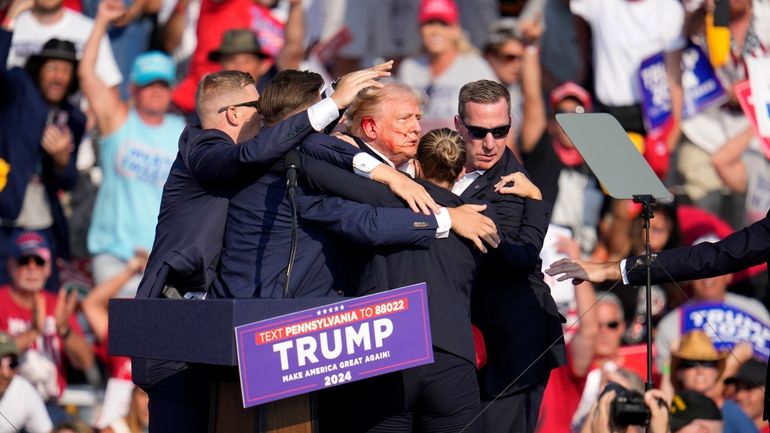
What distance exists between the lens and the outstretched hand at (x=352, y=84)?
5895 millimetres

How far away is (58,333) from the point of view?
10.5 meters

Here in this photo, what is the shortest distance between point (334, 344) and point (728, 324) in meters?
4.91

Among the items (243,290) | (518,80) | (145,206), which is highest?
(518,80)

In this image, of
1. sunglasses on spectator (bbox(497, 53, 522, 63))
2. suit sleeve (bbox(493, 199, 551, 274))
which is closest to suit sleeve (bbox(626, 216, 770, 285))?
suit sleeve (bbox(493, 199, 551, 274))

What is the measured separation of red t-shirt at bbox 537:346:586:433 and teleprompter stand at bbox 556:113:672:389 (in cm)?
292

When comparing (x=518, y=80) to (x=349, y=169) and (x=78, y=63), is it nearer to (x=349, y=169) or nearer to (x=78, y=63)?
(x=78, y=63)

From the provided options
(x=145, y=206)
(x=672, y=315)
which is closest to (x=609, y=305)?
(x=672, y=315)

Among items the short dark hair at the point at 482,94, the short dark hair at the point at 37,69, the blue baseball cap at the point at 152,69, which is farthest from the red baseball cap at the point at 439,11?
the short dark hair at the point at 482,94

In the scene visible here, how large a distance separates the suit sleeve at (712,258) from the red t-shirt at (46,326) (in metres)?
5.03

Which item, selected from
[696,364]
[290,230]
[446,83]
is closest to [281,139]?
[290,230]

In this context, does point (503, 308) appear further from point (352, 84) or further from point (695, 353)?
point (695, 353)

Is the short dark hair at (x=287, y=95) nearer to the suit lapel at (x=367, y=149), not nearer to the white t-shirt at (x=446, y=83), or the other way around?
the suit lapel at (x=367, y=149)

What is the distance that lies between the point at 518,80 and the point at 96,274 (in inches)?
121

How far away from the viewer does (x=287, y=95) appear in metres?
6.18
